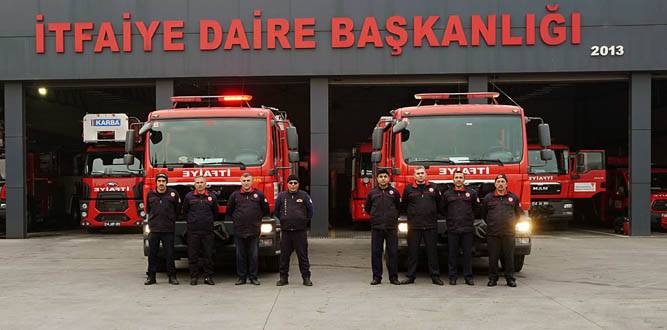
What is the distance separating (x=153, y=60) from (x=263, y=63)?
2.95 m

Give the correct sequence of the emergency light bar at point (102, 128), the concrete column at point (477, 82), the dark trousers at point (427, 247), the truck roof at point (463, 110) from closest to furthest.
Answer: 1. the dark trousers at point (427, 247)
2. the truck roof at point (463, 110)
3. the concrete column at point (477, 82)
4. the emergency light bar at point (102, 128)

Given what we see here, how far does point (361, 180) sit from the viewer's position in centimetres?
1859

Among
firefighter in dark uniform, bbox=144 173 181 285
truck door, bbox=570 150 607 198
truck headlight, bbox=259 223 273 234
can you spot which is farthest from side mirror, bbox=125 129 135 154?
truck door, bbox=570 150 607 198

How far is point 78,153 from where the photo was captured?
66.2 ft

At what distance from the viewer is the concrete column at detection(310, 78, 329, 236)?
57.1ft

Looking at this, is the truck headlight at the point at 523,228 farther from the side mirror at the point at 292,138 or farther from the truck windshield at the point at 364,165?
the truck windshield at the point at 364,165

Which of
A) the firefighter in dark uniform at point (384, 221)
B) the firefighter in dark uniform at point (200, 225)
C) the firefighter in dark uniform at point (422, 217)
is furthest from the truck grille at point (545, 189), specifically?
the firefighter in dark uniform at point (200, 225)

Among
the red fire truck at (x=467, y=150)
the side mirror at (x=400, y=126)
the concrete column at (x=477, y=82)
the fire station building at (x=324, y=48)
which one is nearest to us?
the red fire truck at (x=467, y=150)

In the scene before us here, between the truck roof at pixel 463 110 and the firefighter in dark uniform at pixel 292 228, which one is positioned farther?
the truck roof at pixel 463 110

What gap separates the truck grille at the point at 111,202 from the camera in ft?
58.9

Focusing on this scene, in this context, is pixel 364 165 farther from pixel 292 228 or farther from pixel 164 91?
pixel 292 228

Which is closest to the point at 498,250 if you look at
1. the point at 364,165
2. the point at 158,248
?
the point at 158,248

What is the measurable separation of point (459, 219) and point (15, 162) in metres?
13.4

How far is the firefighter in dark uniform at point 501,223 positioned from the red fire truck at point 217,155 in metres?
3.34
